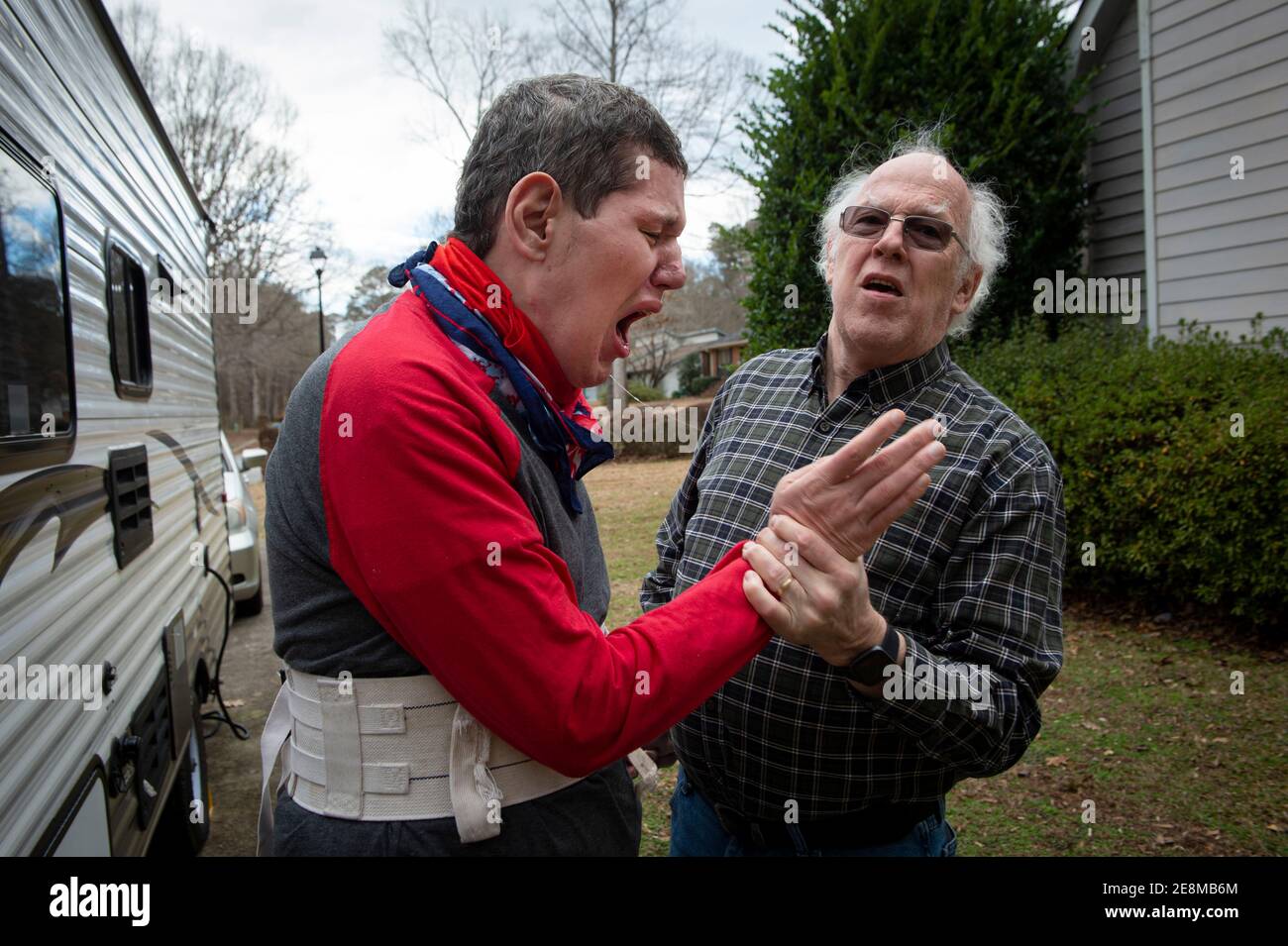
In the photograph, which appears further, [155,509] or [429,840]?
[155,509]

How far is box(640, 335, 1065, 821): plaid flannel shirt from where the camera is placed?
1.77m

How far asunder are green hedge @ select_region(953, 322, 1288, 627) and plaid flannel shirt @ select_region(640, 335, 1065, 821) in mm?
3792

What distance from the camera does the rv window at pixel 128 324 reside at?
340 cm

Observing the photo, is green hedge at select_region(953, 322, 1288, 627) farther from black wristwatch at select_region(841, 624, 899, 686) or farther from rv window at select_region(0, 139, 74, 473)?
rv window at select_region(0, 139, 74, 473)

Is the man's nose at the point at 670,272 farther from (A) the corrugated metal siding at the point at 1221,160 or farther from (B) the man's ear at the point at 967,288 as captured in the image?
(A) the corrugated metal siding at the point at 1221,160

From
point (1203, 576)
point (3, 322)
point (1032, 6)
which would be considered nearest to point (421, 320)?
point (3, 322)

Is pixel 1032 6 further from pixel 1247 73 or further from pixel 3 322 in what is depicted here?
pixel 3 322

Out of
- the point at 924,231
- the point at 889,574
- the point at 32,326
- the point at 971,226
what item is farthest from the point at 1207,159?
the point at 32,326

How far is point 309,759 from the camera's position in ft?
4.64

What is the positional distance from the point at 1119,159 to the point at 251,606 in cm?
947

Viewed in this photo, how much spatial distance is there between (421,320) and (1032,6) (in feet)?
27.6

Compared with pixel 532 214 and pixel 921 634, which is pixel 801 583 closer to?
pixel 921 634

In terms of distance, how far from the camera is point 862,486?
4.75 feet
